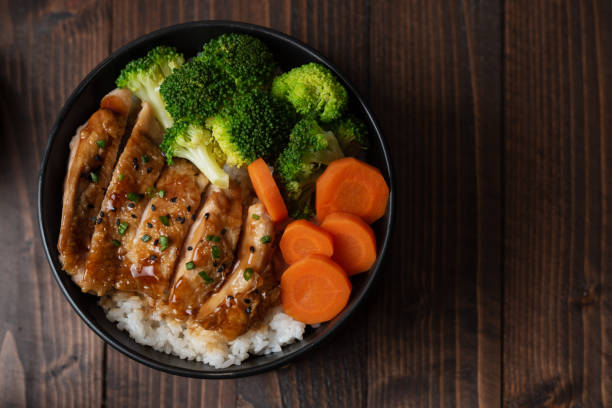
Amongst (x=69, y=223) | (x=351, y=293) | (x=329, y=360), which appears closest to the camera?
(x=69, y=223)

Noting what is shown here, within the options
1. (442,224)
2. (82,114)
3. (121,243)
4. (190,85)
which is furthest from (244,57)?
(442,224)

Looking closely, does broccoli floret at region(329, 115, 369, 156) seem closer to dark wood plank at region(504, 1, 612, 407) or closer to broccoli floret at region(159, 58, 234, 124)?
broccoli floret at region(159, 58, 234, 124)

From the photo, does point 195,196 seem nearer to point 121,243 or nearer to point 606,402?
point 121,243

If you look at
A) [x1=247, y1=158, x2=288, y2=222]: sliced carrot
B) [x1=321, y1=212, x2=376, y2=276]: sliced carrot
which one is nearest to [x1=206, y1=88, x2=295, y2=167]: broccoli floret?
[x1=247, y1=158, x2=288, y2=222]: sliced carrot

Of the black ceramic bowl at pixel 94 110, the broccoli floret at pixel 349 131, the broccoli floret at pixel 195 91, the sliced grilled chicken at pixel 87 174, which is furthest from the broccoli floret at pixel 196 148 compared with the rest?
the broccoli floret at pixel 349 131

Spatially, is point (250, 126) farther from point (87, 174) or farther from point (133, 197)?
point (87, 174)

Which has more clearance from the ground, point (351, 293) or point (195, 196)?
point (195, 196)

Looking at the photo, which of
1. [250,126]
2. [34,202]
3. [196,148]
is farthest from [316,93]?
[34,202]

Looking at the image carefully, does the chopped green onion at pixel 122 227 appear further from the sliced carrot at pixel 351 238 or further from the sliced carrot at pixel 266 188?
the sliced carrot at pixel 351 238
